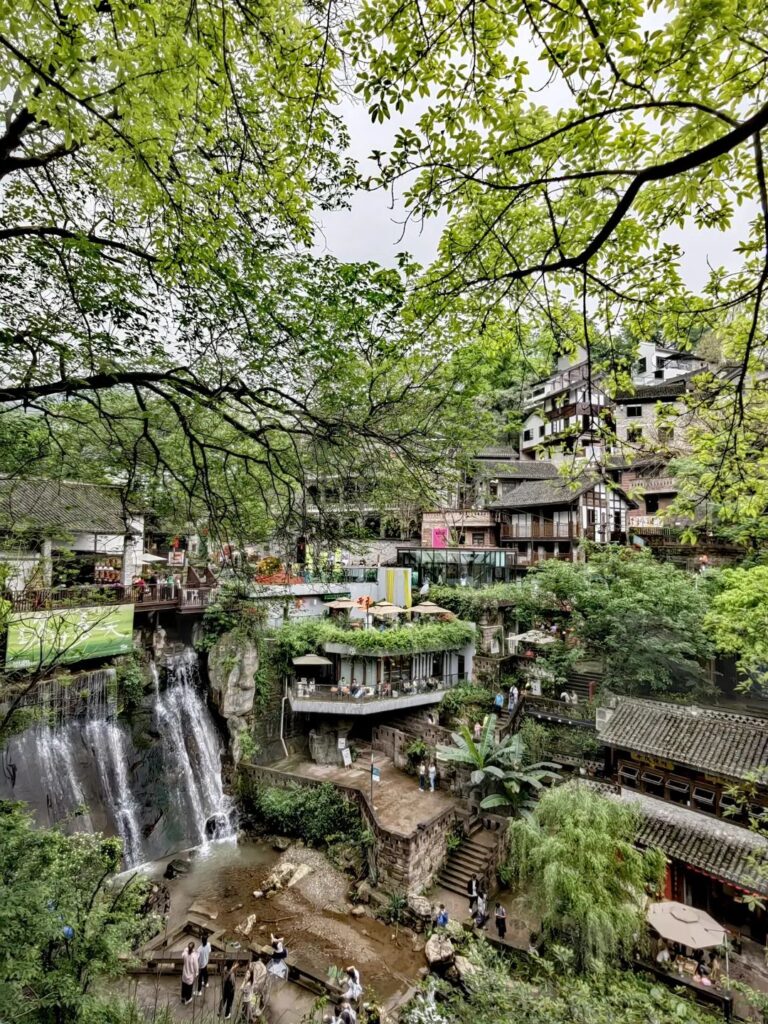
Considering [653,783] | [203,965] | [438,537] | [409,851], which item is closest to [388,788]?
[409,851]

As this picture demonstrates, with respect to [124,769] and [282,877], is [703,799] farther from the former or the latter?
[124,769]

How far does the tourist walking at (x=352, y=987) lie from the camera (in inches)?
359

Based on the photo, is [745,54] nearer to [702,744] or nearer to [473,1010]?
[473,1010]

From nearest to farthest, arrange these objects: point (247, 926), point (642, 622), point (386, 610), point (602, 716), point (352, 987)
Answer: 1. point (352, 987)
2. point (247, 926)
3. point (602, 716)
4. point (642, 622)
5. point (386, 610)

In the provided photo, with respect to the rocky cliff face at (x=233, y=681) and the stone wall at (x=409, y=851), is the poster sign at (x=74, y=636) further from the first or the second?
Answer: the stone wall at (x=409, y=851)

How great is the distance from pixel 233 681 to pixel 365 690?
4.92 m

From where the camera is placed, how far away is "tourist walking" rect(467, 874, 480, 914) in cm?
1233

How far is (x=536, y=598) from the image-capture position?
857 inches

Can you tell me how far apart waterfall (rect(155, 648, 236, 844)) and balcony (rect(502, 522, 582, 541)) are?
1821 centimetres

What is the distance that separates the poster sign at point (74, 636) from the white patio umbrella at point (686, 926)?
13055mm

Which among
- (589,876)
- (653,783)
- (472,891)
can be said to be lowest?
(472,891)

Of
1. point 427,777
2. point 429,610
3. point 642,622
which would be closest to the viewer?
point 427,777

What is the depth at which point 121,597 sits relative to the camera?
16203mm

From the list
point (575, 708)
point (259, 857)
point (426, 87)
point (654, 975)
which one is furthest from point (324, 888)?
point (426, 87)
